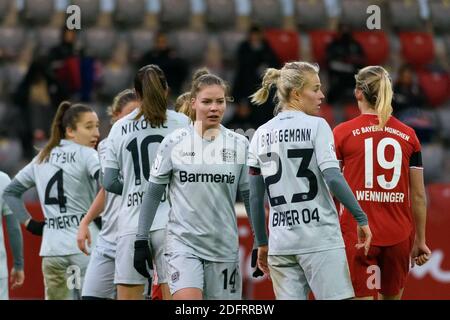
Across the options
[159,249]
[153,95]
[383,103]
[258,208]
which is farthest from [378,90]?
[159,249]

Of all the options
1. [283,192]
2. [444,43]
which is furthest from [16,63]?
[283,192]

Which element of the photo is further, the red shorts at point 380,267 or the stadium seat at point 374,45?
the stadium seat at point 374,45

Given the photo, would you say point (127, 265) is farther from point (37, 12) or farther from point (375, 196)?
point (37, 12)

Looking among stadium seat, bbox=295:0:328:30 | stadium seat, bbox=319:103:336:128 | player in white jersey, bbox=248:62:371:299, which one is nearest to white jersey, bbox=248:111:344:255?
player in white jersey, bbox=248:62:371:299

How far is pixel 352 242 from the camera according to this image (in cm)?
696

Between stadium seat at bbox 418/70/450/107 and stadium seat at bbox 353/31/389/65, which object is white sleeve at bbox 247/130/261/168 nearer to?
stadium seat at bbox 353/31/389/65

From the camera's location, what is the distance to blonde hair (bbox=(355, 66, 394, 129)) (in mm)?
6973

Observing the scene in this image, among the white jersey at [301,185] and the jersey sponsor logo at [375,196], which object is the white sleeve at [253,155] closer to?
the white jersey at [301,185]

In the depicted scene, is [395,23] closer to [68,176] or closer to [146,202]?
[68,176]

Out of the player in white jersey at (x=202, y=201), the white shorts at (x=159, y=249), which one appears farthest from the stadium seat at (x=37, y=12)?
the player in white jersey at (x=202, y=201)

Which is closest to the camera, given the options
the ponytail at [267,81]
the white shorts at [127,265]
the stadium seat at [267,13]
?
the ponytail at [267,81]

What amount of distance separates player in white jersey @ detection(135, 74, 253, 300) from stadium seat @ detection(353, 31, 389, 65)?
9.96 meters

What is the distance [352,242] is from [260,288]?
4.59 m

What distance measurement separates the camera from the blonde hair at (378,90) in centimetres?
697
